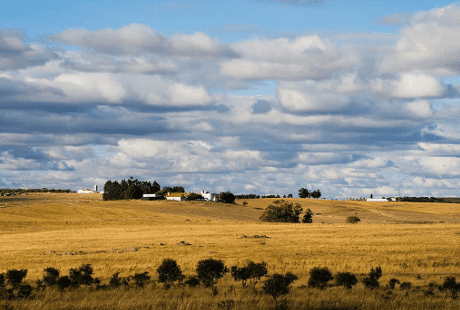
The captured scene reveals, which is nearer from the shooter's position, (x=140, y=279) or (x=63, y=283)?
(x=63, y=283)

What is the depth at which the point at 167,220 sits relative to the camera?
117m

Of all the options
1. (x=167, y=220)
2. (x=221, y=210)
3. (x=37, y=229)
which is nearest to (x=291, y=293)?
(x=37, y=229)

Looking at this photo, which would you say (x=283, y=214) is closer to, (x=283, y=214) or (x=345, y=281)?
(x=283, y=214)

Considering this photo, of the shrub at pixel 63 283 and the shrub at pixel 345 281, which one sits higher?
the shrub at pixel 345 281

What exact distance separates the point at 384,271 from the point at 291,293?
12828 mm

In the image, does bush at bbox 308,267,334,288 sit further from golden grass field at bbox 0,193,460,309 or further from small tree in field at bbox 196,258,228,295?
small tree in field at bbox 196,258,228,295

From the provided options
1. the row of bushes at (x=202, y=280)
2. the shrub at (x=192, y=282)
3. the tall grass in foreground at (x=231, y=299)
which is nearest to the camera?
the tall grass in foreground at (x=231, y=299)

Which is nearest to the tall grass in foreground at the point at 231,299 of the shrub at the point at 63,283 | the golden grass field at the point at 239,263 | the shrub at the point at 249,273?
the golden grass field at the point at 239,263

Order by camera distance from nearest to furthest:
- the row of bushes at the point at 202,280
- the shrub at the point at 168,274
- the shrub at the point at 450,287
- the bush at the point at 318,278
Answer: the shrub at the point at 450,287, the row of bushes at the point at 202,280, the bush at the point at 318,278, the shrub at the point at 168,274

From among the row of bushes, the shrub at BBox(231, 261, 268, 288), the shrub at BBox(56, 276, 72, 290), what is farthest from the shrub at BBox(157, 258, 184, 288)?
the shrub at BBox(56, 276, 72, 290)

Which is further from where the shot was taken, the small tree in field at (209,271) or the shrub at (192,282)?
the small tree in field at (209,271)

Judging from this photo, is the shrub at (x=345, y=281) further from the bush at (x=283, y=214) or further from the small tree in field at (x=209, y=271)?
the bush at (x=283, y=214)

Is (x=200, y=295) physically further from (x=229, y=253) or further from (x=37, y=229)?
(x=37, y=229)

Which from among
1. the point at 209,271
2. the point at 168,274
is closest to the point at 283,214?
the point at 168,274
